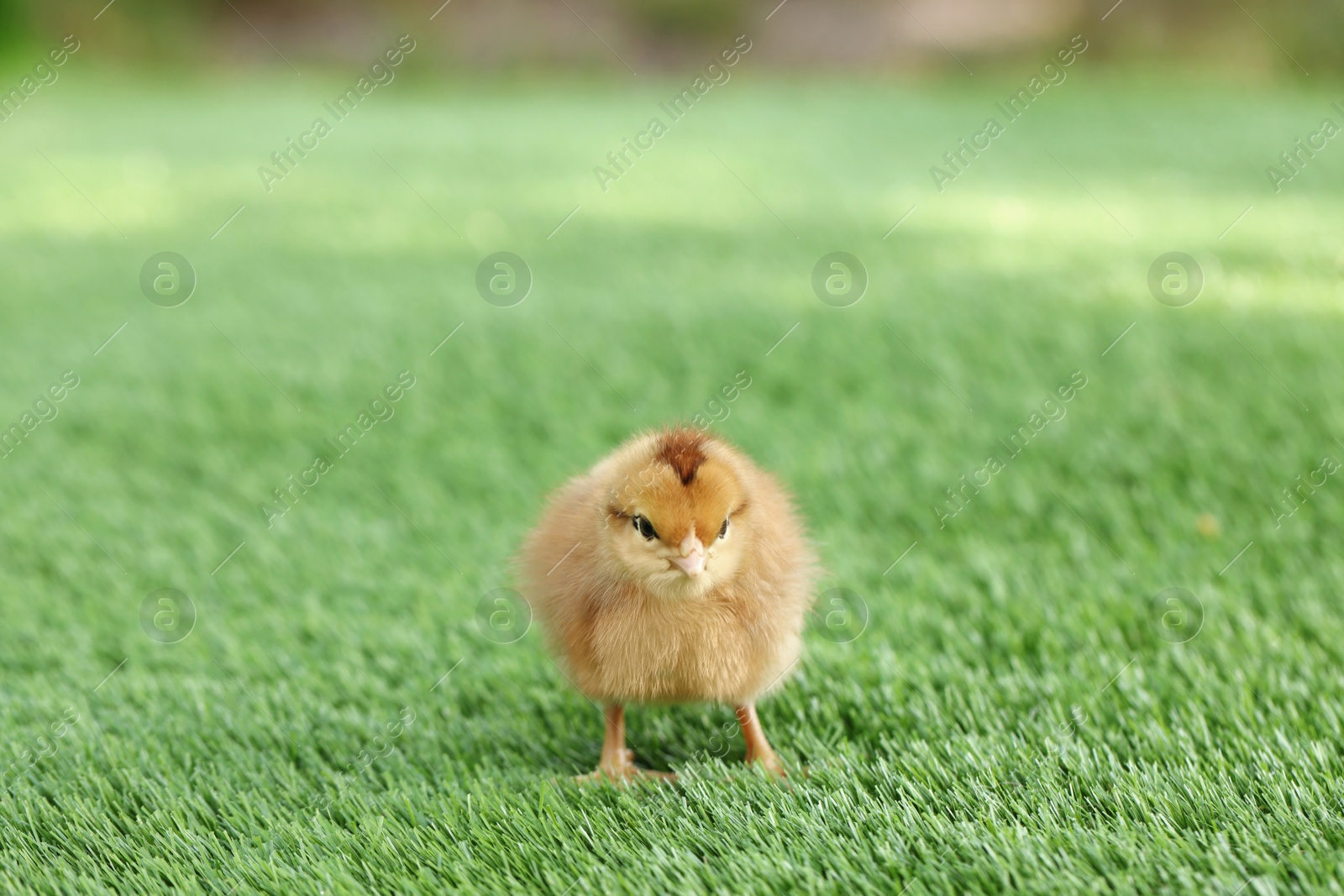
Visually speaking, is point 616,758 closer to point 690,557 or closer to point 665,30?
point 690,557

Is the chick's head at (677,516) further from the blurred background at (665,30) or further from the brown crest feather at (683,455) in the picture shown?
the blurred background at (665,30)

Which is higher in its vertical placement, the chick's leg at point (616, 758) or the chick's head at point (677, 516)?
the chick's head at point (677, 516)

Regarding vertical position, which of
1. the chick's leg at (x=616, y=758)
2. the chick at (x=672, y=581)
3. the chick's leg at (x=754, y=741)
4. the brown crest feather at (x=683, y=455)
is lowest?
the chick's leg at (x=754, y=741)

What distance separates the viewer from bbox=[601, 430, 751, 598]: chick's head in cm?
149

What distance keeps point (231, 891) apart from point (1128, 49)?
1408cm

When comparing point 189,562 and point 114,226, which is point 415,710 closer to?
point 189,562

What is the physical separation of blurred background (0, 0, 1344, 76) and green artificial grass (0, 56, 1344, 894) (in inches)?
312

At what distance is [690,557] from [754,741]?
1.61 ft

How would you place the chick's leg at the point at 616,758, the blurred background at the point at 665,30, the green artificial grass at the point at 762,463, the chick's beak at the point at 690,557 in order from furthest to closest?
1. the blurred background at the point at 665,30
2. the chick's leg at the point at 616,758
3. the green artificial grass at the point at 762,463
4. the chick's beak at the point at 690,557

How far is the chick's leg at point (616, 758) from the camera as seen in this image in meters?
1.78

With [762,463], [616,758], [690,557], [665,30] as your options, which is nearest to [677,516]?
[690,557]

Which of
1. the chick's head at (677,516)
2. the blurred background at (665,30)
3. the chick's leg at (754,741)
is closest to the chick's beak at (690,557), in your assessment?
the chick's head at (677,516)

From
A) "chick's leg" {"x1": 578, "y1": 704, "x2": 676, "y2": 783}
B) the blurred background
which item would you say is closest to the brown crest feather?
"chick's leg" {"x1": 578, "y1": 704, "x2": 676, "y2": 783}

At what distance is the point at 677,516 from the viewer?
1.49m
